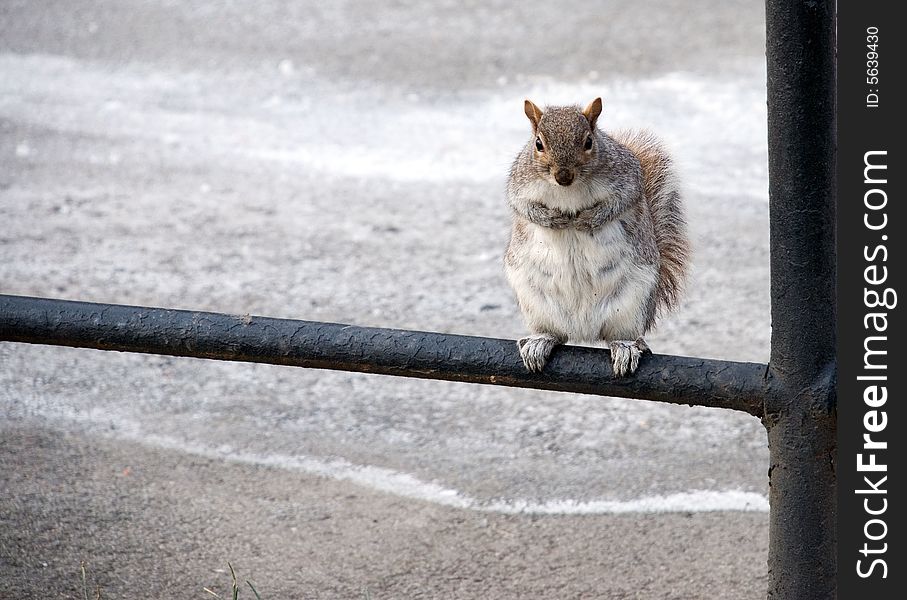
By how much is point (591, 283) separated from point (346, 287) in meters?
2.41

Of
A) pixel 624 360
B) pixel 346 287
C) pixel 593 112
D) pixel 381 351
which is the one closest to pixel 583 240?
pixel 593 112

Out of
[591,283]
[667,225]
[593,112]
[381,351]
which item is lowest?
[381,351]

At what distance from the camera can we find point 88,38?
25.2 ft

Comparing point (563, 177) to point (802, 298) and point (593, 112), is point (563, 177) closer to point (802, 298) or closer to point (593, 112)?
point (593, 112)

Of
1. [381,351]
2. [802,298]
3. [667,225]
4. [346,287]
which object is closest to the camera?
[802,298]

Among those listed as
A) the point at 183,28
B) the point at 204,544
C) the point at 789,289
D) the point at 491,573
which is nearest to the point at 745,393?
the point at 789,289

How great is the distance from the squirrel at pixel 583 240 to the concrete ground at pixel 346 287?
664mm

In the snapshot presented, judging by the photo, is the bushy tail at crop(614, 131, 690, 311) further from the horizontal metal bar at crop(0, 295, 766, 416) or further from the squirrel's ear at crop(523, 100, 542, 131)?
the horizontal metal bar at crop(0, 295, 766, 416)

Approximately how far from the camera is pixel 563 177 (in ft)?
7.48

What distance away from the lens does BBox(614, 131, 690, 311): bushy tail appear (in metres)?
2.52

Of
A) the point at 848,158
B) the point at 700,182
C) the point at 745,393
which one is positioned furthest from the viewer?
the point at 700,182

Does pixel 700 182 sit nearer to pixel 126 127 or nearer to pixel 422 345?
pixel 126 127

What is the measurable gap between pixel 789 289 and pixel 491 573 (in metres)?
1.24

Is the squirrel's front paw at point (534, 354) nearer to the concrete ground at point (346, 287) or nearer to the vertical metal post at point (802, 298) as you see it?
the vertical metal post at point (802, 298)
